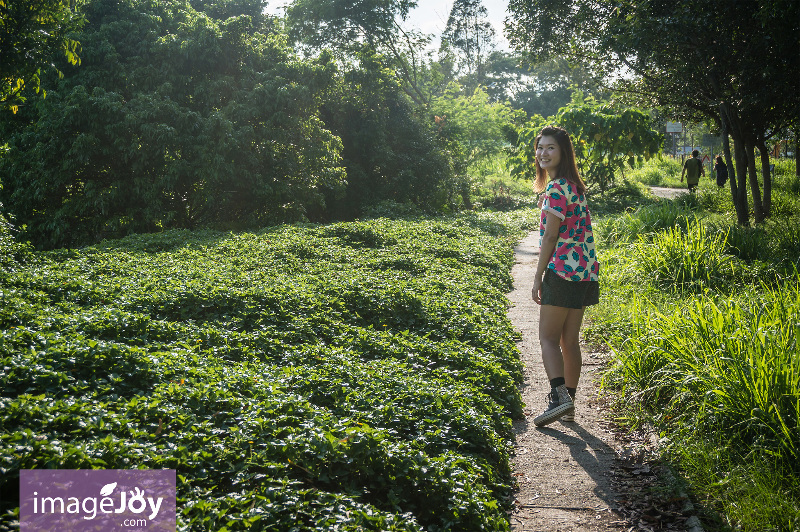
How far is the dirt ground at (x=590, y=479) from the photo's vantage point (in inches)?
134

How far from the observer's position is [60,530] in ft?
7.69

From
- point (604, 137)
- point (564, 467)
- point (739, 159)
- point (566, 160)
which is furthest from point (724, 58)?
point (604, 137)

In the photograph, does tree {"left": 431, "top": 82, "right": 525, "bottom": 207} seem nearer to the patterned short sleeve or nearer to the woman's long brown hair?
the woman's long brown hair

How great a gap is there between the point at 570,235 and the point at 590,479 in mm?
1658

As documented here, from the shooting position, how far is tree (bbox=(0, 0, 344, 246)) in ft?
39.1

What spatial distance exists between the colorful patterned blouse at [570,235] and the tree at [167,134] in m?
9.43

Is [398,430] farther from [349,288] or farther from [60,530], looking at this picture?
[349,288]

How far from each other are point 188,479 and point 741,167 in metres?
12.3

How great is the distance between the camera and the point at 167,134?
12031mm

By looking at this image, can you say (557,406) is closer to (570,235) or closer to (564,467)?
(564,467)

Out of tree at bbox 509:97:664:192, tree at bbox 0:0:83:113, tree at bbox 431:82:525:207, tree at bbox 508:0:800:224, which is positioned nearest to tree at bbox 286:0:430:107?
tree at bbox 431:82:525:207

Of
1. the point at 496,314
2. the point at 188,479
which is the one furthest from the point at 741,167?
the point at 188,479

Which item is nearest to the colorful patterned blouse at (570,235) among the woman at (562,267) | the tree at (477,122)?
the woman at (562,267)
